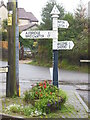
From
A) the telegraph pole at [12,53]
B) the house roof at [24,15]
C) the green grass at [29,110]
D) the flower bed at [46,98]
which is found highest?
the house roof at [24,15]

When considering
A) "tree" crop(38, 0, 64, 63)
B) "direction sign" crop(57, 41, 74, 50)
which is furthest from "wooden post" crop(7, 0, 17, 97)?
"tree" crop(38, 0, 64, 63)

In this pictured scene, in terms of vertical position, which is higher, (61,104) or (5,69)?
(5,69)

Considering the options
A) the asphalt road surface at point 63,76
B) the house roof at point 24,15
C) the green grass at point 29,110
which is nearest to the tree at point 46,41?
the asphalt road surface at point 63,76

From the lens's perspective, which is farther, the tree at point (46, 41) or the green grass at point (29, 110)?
the tree at point (46, 41)

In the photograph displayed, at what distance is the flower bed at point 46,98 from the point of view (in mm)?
5609

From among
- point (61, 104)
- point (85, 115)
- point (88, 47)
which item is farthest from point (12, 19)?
point (88, 47)

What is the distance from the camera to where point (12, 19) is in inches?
276

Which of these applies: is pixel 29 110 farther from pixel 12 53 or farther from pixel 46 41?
pixel 46 41

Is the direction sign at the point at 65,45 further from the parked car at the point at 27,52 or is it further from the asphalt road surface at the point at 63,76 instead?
the parked car at the point at 27,52

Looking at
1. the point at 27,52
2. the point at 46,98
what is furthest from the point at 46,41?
the point at 46,98

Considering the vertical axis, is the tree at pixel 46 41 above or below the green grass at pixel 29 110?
above

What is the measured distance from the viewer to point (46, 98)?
577 centimetres

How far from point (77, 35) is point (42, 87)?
1280cm

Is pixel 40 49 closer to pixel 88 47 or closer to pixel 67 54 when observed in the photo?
pixel 67 54
